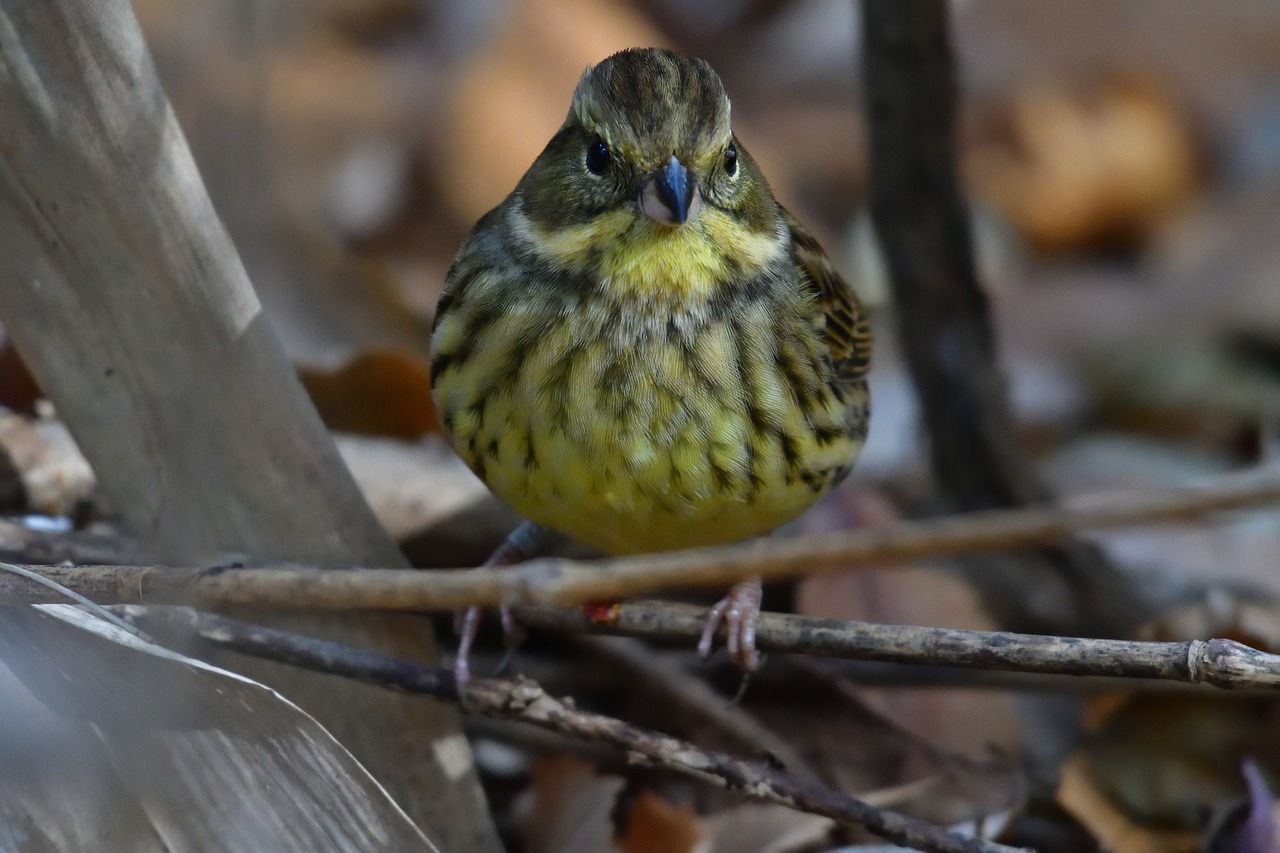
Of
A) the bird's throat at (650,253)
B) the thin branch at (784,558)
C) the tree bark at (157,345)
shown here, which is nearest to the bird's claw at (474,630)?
the tree bark at (157,345)

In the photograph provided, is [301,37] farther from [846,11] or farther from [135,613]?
[135,613]

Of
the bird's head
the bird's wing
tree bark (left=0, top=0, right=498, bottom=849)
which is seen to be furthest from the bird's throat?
tree bark (left=0, top=0, right=498, bottom=849)

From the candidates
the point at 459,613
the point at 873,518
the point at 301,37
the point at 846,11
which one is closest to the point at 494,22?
the point at 301,37

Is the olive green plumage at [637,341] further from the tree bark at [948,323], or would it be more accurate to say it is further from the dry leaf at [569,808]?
the tree bark at [948,323]

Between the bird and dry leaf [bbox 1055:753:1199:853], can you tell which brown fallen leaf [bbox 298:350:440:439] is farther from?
dry leaf [bbox 1055:753:1199:853]

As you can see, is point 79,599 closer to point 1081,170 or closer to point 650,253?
point 650,253

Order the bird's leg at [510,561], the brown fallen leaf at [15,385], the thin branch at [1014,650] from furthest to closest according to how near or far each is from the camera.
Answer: the brown fallen leaf at [15,385] → the bird's leg at [510,561] → the thin branch at [1014,650]
